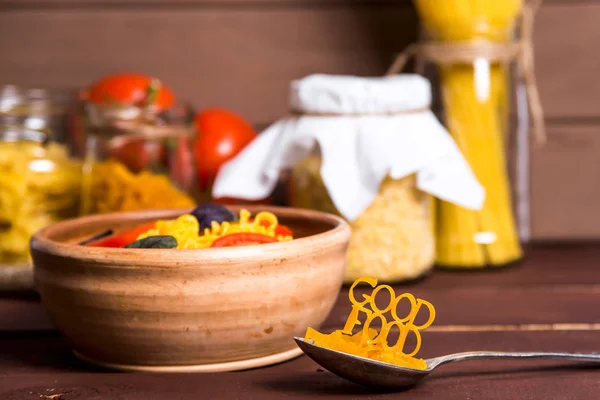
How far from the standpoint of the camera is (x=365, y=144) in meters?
0.86

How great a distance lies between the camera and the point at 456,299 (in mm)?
847

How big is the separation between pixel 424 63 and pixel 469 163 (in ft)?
0.47

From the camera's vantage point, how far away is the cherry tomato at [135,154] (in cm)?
96

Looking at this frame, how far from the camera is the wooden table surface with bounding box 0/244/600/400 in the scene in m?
0.56

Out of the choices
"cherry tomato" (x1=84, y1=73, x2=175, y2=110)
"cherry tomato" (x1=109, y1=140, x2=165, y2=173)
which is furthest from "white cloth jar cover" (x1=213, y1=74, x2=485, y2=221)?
"cherry tomato" (x1=84, y1=73, x2=175, y2=110)

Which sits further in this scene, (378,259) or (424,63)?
(424,63)

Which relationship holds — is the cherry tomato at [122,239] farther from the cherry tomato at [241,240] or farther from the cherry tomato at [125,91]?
the cherry tomato at [125,91]

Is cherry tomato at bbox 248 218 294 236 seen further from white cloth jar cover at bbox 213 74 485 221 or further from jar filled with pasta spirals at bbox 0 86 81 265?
jar filled with pasta spirals at bbox 0 86 81 265

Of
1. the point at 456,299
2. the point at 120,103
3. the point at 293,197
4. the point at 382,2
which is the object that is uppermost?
Answer: the point at 382,2

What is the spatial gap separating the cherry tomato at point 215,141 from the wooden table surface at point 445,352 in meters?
0.33

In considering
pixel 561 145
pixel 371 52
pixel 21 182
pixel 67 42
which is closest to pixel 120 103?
pixel 21 182

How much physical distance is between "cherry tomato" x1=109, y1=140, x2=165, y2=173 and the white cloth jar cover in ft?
0.33

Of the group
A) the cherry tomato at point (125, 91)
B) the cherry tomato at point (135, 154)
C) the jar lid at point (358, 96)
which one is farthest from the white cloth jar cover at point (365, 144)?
the cherry tomato at point (125, 91)

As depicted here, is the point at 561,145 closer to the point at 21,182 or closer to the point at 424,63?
the point at 424,63
